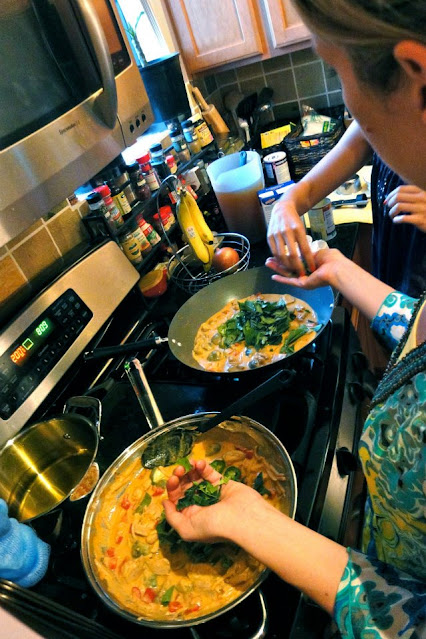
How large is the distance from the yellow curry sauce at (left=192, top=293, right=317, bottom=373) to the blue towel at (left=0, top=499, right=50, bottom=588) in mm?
537

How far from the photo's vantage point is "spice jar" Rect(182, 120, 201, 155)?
1.74m

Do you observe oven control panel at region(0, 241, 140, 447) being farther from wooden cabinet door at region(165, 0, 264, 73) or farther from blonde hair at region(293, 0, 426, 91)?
wooden cabinet door at region(165, 0, 264, 73)

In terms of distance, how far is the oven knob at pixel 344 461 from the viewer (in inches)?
31.3

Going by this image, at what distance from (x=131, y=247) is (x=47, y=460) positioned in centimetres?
68

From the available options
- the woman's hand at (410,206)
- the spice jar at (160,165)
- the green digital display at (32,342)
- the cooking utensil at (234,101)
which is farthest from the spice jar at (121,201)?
the cooking utensil at (234,101)

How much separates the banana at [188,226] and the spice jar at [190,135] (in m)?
0.50

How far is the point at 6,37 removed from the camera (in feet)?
2.23

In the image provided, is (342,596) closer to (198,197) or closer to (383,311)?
(383,311)

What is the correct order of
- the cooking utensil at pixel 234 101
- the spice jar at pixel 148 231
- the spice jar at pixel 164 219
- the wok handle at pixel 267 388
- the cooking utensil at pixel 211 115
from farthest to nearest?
the cooking utensil at pixel 234 101 → the cooking utensil at pixel 211 115 → the spice jar at pixel 164 219 → the spice jar at pixel 148 231 → the wok handle at pixel 267 388

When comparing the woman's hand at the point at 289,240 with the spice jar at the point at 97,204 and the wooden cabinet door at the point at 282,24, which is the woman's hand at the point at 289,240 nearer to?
the spice jar at the point at 97,204

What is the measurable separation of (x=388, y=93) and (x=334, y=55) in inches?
2.9

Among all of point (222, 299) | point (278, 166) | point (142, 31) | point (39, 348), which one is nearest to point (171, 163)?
point (278, 166)

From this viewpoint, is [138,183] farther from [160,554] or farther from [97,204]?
[160,554]

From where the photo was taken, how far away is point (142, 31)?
1832 mm
